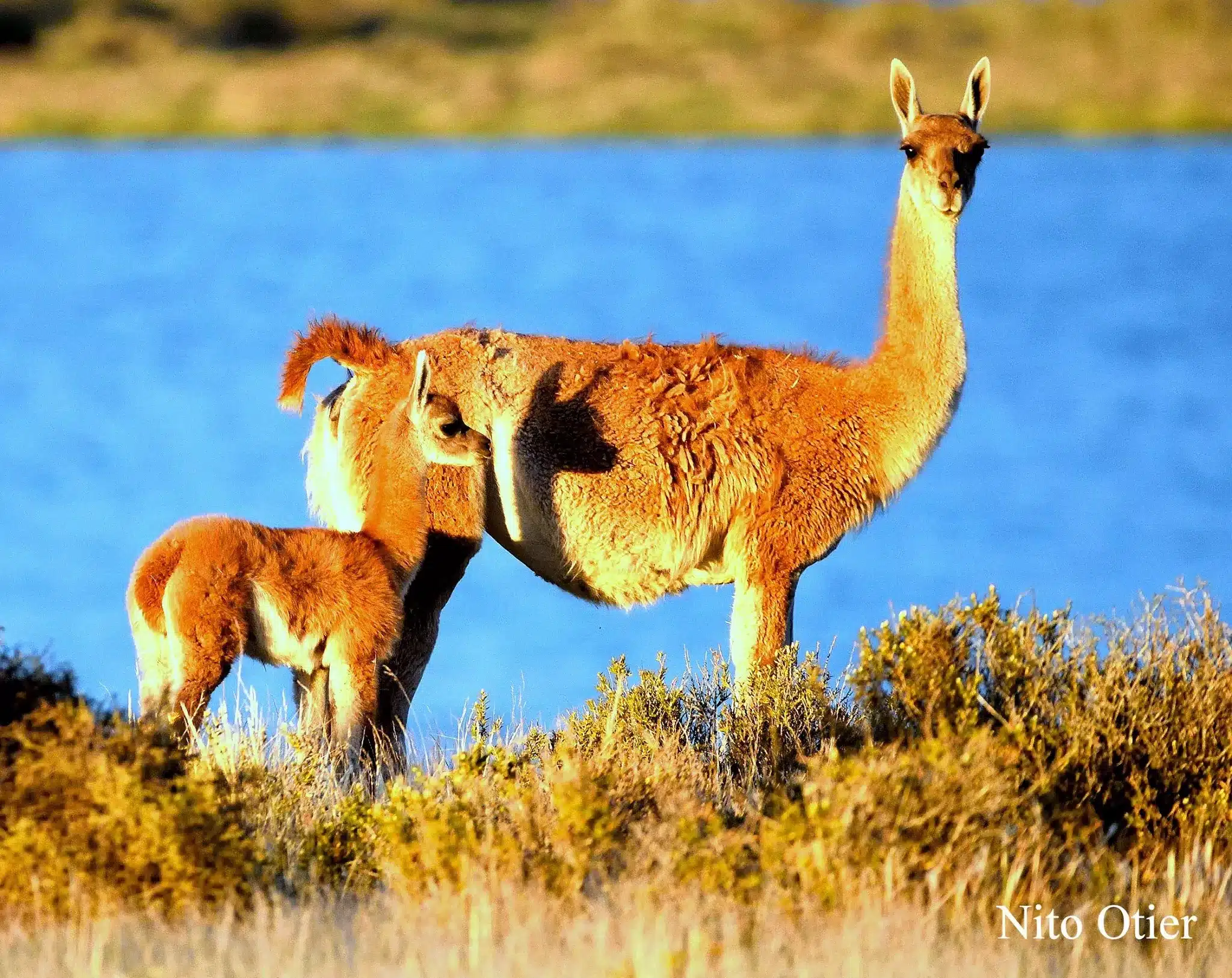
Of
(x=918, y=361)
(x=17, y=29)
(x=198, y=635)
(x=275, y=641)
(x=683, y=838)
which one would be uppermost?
(x=17, y=29)

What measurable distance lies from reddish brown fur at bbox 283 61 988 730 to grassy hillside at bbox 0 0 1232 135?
42.3 m

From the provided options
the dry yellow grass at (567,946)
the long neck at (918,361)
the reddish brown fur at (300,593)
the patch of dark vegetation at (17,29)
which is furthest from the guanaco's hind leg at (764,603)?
the patch of dark vegetation at (17,29)

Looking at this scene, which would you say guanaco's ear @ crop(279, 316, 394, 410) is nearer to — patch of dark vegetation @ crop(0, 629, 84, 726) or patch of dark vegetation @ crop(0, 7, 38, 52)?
patch of dark vegetation @ crop(0, 629, 84, 726)

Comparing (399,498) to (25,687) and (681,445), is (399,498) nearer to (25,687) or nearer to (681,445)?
(681,445)

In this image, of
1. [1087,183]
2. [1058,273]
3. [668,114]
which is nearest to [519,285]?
[668,114]

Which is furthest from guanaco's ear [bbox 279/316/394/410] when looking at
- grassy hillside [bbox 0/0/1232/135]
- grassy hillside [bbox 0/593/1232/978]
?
grassy hillside [bbox 0/0/1232/135]

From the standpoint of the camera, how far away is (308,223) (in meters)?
67.5

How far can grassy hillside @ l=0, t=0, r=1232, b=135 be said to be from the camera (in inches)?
2122

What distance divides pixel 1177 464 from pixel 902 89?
3730 cm

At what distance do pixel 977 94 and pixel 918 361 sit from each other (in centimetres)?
132

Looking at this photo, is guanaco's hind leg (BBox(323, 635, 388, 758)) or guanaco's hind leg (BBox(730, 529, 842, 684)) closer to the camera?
guanaco's hind leg (BBox(323, 635, 388, 758))

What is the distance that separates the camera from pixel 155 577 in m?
7.18

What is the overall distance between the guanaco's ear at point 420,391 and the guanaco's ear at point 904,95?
2396 millimetres

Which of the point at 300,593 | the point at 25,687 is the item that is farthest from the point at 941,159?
the point at 25,687
